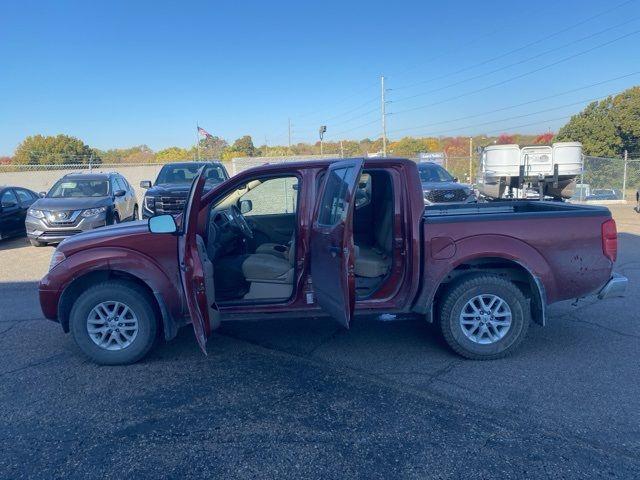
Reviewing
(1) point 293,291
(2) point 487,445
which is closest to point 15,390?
(1) point 293,291

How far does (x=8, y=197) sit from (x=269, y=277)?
11.0m

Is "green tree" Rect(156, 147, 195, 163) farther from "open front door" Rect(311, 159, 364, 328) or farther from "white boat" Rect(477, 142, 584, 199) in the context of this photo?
"open front door" Rect(311, 159, 364, 328)

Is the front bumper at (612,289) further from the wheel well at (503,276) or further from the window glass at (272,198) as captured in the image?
the window glass at (272,198)

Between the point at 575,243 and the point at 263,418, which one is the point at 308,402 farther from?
the point at 575,243

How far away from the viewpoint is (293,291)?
4.43 m

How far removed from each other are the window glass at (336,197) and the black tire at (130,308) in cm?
177

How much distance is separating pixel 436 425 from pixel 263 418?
123cm

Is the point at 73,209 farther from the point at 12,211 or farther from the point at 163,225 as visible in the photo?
the point at 163,225

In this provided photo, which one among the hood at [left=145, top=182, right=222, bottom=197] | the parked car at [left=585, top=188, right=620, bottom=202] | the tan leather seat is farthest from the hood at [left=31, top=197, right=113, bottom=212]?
the parked car at [left=585, top=188, right=620, bottom=202]

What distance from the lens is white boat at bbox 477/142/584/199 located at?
48.2 ft

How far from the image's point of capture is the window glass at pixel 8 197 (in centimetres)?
1217

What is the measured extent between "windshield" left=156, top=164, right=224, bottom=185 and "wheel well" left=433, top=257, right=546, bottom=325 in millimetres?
9058

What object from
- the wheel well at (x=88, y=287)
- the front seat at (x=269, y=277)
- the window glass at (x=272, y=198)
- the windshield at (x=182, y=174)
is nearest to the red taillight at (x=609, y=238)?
the front seat at (x=269, y=277)

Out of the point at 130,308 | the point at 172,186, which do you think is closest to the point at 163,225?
the point at 130,308
